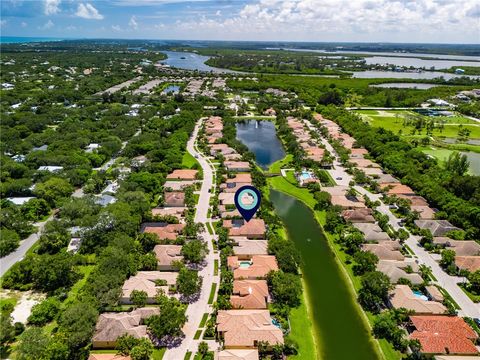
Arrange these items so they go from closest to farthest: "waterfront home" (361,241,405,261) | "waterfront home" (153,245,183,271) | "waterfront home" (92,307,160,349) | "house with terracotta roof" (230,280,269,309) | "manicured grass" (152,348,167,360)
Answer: "manicured grass" (152,348,167,360), "waterfront home" (92,307,160,349), "house with terracotta roof" (230,280,269,309), "waterfront home" (153,245,183,271), "waterfront home" (361,241,405,261)

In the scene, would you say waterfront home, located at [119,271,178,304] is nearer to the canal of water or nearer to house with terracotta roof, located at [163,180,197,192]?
the canal of water

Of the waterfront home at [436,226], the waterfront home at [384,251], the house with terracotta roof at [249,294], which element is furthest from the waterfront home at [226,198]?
the waterfront home at [436,226]

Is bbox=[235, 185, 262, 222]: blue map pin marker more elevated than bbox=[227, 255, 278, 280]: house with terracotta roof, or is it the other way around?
bbox=[235, 185, 262, 222]: blue map pin marker

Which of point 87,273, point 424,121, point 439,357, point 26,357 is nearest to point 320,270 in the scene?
point 439,357

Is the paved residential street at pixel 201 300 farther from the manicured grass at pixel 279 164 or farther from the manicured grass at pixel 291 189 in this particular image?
the manicured grass at pixel 279 164

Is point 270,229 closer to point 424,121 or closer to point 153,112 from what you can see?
point 153,112

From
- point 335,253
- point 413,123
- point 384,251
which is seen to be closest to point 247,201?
point 335,253

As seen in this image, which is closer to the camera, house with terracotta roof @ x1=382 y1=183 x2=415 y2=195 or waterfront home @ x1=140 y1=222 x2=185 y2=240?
waterfront home @ x1=140 y1=222 x2=185 y2=240

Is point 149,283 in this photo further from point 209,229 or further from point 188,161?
point 188,161

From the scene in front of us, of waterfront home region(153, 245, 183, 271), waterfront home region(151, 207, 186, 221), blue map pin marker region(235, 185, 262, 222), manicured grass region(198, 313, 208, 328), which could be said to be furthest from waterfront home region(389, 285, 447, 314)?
waterfront home region(151, 207, 186, 221)
